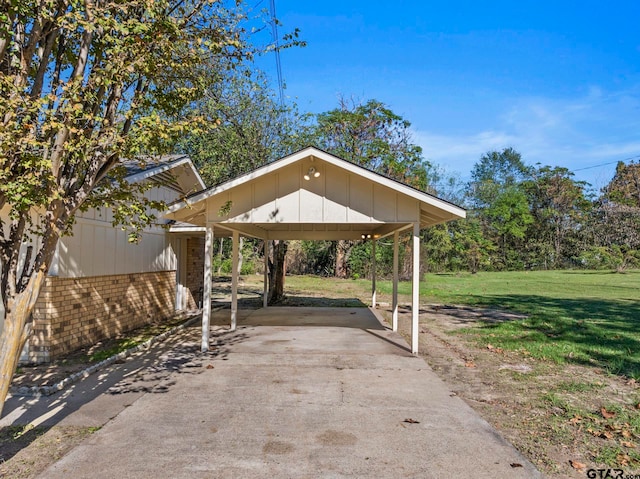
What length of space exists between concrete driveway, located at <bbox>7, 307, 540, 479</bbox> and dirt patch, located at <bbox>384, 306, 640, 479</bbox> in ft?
0.97

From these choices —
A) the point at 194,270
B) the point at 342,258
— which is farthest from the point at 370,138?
the point at 194,270

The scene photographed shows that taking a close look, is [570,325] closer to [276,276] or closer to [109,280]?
[276,276]

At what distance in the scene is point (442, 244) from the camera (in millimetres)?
33031

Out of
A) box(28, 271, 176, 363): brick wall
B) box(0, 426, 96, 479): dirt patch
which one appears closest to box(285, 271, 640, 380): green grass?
box(0, 426, 96, 479): dirt patch

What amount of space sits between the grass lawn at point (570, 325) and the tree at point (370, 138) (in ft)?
25.9

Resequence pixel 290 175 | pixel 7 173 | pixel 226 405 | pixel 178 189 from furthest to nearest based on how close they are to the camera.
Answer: pixel 178 189 → pixel 290 175 → pixel 226 405 → pixel 7 173

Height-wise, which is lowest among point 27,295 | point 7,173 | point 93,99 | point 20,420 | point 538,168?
point 20,420

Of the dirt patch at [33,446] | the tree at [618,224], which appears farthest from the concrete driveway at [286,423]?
the tree at [618,224]

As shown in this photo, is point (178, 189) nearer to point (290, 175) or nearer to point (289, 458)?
point (290, 175)

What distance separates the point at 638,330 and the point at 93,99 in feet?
37.8

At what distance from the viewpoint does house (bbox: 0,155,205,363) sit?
7.12 metres

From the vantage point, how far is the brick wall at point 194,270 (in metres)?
13.6

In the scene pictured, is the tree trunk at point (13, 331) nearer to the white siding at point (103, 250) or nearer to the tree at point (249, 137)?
the white siding at point (103, 250)

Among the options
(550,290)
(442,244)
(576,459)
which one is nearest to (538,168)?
(442,244)
